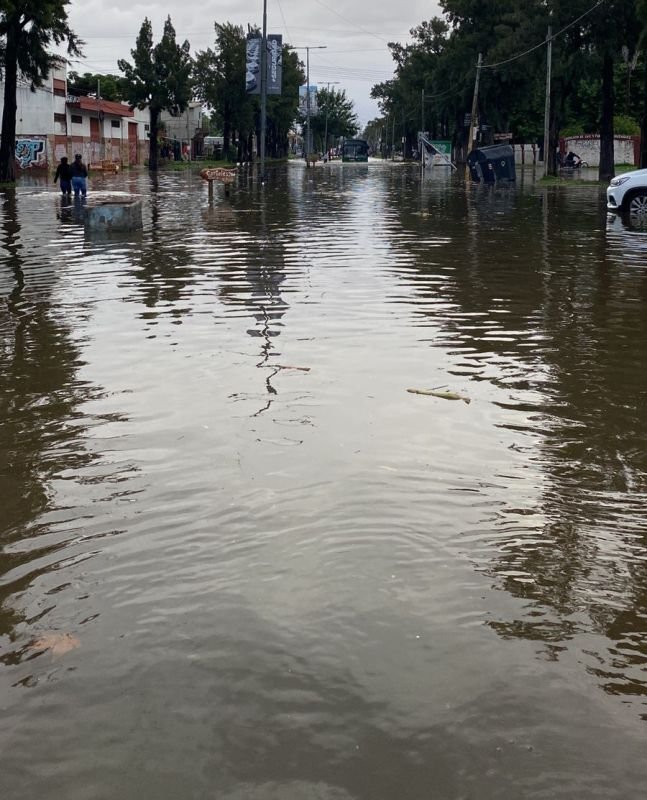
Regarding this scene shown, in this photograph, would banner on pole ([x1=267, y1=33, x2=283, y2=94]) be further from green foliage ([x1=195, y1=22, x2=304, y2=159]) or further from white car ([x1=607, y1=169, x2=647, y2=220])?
white car ([x1=607, y1=169, x2=647, y2=220])

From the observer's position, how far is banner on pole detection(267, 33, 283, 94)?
6109cm

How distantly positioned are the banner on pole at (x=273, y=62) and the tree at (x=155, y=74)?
73.8ft

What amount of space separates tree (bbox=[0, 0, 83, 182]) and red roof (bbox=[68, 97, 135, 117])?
3467cm

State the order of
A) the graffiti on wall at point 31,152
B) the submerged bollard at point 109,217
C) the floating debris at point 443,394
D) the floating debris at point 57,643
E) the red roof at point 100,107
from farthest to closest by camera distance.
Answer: the red roof at point 100,107 → the graffiti on wall at point 31,152 → the submerged bollard at point 109,217 → the floating debris at point 443,394 → the floating debris at point 57,643

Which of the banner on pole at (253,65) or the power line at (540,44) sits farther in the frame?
the banner on pole at (253,65)

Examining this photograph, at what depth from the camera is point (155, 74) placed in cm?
8294

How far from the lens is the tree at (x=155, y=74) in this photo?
8269 centimetres

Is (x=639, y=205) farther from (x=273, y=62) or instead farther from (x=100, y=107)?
(x=100, y=107)

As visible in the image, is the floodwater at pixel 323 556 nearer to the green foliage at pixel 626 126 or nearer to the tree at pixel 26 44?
the tree at pixel 26 44

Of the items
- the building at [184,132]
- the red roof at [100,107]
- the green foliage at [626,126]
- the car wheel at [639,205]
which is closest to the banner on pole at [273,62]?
the red roof at [100,107]

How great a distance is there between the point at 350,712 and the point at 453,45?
255 ft

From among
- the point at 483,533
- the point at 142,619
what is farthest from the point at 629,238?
the point at 142,619

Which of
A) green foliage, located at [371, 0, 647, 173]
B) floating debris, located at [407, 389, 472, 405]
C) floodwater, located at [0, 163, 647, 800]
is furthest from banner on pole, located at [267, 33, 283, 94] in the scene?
floating debris, located at [407, 389, 472, 405]

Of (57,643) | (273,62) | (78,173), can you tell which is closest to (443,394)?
(57,643)
